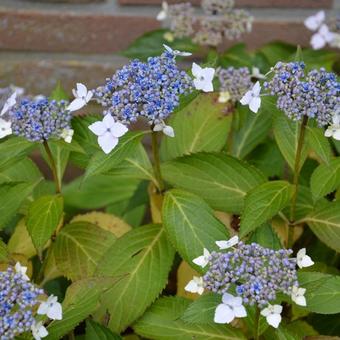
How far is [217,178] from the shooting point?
59.0 inches

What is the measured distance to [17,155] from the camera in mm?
1365

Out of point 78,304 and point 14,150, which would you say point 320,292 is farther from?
point 14,150

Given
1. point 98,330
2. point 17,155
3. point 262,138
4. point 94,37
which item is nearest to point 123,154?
point 17,155

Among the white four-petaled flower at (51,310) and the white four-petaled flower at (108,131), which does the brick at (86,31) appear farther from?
the white four-petaled flower at (51,310)

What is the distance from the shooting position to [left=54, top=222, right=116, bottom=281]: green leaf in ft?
4.89

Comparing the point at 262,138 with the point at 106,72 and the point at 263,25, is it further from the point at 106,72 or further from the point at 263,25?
the point at 106,72

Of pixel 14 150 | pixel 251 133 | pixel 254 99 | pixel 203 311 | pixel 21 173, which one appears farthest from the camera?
pixel 251 133

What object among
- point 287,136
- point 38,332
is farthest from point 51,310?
point 287,136

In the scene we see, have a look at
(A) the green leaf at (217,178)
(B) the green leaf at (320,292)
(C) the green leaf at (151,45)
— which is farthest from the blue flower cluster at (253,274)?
(C) the green leaf at (151,45)

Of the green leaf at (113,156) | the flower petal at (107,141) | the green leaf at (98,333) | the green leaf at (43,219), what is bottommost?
the green leaf at (98,333)

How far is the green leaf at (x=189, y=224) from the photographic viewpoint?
1.33 m

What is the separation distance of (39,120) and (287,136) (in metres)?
0.52

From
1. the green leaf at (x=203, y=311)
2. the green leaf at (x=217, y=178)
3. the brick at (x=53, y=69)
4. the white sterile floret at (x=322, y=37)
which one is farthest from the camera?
the brick at (x=53, y=69)

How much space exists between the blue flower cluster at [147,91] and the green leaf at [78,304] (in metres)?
0.30
